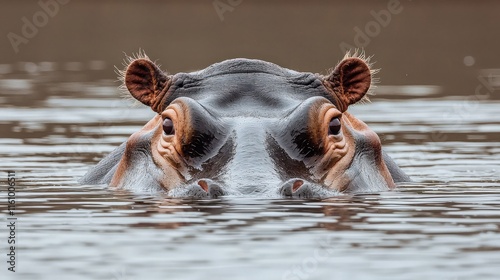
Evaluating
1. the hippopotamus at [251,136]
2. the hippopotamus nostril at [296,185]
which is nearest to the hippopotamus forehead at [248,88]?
the hippopotamus at [251,136]

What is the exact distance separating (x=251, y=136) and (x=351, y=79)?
1.55 m

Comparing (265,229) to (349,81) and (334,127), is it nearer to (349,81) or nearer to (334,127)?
(334,127)

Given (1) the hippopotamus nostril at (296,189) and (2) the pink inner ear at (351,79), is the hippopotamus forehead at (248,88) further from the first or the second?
(1) the hippopotamus nostril at (296,189)

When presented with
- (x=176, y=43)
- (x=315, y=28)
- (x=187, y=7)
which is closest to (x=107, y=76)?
(x=176, y=43)

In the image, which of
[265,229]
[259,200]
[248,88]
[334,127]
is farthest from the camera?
[248,88]

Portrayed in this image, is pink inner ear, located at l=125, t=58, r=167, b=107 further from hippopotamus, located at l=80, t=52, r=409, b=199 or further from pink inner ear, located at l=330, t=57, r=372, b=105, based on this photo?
pink inner ear, located at l=330, t=57, r=372, b=105

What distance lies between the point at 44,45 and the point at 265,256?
3320 cm

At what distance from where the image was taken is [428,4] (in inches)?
2367

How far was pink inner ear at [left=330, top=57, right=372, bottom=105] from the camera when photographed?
41.8ft

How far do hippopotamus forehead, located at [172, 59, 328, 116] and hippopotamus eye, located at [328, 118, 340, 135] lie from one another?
1.22 feet

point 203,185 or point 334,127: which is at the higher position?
point 334,127

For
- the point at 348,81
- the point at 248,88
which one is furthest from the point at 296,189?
the point at 348,81

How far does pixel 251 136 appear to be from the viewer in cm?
1162

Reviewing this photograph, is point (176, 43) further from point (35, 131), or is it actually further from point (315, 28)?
point (35, 131)
